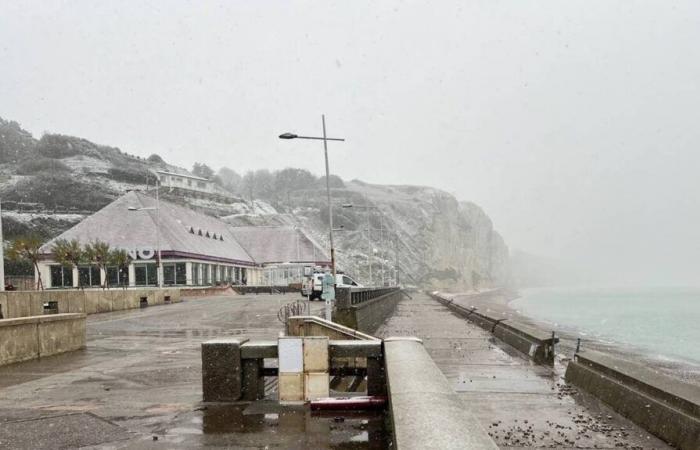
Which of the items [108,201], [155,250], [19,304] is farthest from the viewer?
[108,201]

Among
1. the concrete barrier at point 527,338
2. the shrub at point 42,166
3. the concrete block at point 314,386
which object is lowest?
the concrete barrier at point 527,338

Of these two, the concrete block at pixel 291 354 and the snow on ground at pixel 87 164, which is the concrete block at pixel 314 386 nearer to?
the concrete block at pixel 291 354

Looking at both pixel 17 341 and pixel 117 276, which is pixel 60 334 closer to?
pixel 17 341

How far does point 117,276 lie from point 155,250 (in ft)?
17.2

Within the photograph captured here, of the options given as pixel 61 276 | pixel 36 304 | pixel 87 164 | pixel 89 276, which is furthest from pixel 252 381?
pixel 87 164

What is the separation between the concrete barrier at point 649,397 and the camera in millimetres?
6715

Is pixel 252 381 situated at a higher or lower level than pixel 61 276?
lower

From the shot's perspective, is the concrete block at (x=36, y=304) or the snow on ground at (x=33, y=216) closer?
the concrete block at (x=36, y=304)

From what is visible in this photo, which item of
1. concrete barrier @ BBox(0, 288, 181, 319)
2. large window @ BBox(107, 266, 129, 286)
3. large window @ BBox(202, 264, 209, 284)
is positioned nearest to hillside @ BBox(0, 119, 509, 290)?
large window @ BBox(202, 264, 209, 284)

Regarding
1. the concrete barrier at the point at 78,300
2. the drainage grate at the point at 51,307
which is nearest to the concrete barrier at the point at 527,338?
the concrete barrier at the point at 78,300

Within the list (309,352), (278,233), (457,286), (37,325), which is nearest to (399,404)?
(309,352)

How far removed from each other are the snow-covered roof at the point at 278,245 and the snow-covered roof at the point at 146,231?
12.4 m

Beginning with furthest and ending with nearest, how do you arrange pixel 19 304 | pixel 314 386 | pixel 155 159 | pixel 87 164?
pixel 155 159 < pixel 87 164 < pixel 19 304 < pixel 314 386

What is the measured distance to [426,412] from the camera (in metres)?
4.37
